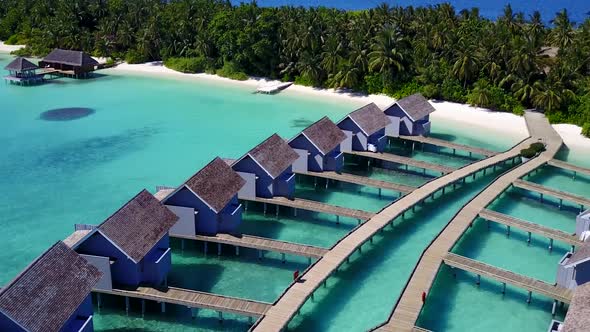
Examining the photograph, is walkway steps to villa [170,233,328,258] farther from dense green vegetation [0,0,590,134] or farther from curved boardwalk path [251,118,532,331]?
dense green vegetation [0,0,590,134]

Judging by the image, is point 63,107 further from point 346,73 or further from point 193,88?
point 346,73

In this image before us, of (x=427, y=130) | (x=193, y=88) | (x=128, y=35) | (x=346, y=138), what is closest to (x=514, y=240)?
(x=346, y=138)

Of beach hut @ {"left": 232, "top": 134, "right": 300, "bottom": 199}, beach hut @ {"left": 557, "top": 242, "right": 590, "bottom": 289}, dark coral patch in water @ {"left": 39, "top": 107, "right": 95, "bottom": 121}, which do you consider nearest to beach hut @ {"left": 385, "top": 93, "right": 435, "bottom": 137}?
beach hut @ {"left": 232, "top": 134, "right": 300, "bottom": 199}

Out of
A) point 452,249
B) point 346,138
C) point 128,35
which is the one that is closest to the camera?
point 452,249

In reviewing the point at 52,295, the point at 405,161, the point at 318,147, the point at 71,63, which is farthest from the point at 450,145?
the point at 71,63

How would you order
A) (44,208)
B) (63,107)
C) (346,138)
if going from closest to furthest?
(44,208) < (346,138) < (63,107)

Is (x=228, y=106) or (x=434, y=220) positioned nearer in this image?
(x=434, y=220)

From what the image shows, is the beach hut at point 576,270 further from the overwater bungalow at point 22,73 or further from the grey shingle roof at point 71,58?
the overwater bungalow at point 22,73
